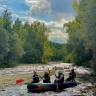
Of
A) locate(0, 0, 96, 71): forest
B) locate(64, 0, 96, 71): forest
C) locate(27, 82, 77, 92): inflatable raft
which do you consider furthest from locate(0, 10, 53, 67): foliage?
locate(27, 82, 77, 92): inflatable raft

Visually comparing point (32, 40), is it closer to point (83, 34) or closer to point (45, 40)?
point (45, 40)

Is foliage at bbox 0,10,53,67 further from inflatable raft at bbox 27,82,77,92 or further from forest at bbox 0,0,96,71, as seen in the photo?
inflatable raft at bbox 27,82,77,92

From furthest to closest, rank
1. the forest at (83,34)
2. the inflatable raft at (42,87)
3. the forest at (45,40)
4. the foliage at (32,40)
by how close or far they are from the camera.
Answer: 1. the foliage at (32,40)
2. the forest at (45,40)
3. the forest at (83,34)
4. the inflatable raft at (42,87)

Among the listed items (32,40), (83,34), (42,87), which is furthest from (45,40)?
(42,87)

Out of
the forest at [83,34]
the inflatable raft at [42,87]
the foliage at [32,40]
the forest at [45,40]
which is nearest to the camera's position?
the inflatable raft at [42,87]

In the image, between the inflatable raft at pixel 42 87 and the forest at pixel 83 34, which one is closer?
the inflatable raft at pixel 42 87

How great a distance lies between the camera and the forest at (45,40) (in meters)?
29.1

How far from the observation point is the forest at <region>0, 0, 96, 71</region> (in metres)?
29.1

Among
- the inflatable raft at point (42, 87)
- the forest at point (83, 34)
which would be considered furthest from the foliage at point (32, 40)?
the inflatable raft at point (42, 87)

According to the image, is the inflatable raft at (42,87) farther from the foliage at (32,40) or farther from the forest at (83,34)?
the foliage at (32,40)

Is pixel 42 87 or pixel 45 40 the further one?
pixel 45 40

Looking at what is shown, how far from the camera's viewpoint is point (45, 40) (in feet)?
319

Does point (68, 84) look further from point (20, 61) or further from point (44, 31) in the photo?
point (44, 31)

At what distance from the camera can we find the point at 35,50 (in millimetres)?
94625
